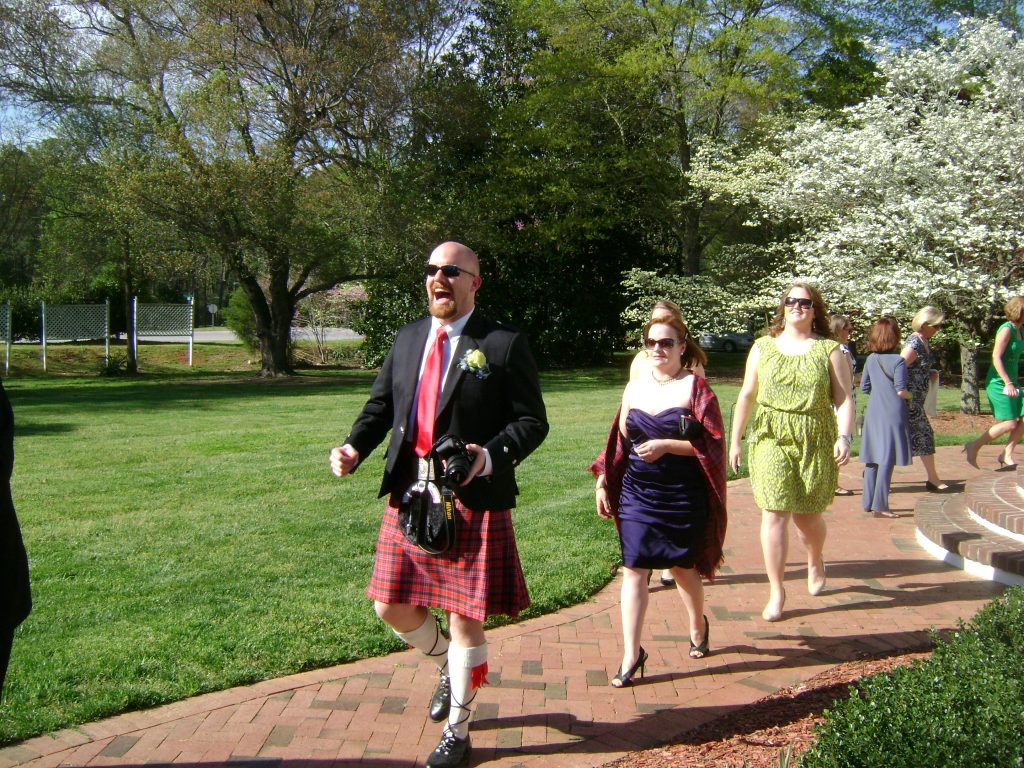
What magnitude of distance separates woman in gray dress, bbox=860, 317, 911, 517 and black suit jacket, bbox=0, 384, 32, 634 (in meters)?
6.45

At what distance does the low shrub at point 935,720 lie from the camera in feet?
7.79

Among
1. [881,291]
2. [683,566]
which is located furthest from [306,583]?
[881,291]

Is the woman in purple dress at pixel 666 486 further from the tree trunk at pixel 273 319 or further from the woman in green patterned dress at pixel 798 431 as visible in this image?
the tree trunk at pixel 273 319

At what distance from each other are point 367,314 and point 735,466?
24.9m

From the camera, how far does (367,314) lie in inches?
1154

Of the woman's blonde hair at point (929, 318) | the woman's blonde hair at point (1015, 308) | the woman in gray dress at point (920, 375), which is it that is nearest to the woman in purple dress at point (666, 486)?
the woman in gray dress at point (920, 375)

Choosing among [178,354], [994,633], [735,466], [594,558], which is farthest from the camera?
[178,354]

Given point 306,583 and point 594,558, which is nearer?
point 306,583

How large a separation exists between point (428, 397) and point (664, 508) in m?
1.42

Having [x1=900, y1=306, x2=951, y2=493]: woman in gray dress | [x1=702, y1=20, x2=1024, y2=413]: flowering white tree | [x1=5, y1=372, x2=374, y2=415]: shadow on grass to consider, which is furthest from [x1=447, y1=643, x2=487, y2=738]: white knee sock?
[x1=5, y1=372, x2=374, y2=415]: shadow on grass

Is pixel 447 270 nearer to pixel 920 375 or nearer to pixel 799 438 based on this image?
pixel 799 438

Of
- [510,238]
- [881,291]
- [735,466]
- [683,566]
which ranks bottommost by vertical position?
[683,566]

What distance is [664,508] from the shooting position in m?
4.24

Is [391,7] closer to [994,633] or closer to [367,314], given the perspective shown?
[367,314]
